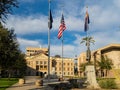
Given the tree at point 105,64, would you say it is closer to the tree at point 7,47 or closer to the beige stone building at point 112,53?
the beige stone building at point 112,53

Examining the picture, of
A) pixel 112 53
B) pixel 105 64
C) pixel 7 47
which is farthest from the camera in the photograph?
pixel 112 53

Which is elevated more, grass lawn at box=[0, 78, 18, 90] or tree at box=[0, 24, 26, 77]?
tree at box=[0, 24, 26, 77]

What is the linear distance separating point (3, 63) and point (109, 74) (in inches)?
2246

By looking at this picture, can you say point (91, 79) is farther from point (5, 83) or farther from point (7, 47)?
point (7, 47)

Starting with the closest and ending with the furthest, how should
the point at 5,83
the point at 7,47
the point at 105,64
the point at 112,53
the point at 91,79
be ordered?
1. the point at 91,79
2. the point at 5,83
3. the point at 7,47
4. the point at 105,64
5. the point at 112,53

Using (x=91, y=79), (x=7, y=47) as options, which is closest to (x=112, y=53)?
(x=7, y=47)

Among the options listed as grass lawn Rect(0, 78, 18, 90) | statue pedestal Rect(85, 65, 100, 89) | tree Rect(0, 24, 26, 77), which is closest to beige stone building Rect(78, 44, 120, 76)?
grass lawn Rect(0, 78, 18, 90)

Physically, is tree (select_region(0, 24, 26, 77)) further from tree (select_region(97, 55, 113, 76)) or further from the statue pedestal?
tree (select_region(97, 55, 113, 76))

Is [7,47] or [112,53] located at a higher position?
[112,53]

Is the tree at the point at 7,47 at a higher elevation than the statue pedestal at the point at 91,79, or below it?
higher

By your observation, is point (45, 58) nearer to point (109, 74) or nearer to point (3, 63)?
→ point (109, 74)

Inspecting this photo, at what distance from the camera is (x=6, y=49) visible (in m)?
50.5

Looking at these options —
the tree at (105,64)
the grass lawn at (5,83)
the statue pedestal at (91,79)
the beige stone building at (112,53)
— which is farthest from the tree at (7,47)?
the beige stone building at (112,53)

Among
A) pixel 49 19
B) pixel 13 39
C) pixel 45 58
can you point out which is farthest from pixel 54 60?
pixel 49 19
